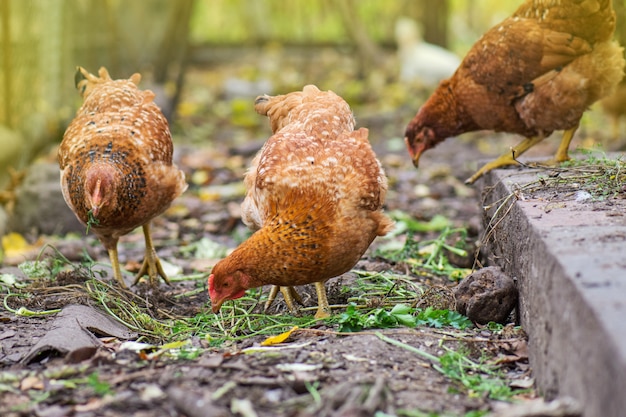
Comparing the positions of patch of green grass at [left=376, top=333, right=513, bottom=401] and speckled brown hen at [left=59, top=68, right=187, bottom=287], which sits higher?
speckled brown hen at [left=59, top=68, right=187, bottom=287]

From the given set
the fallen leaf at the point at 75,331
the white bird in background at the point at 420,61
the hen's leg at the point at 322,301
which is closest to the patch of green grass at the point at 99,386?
the fallen leaf at the point at 75,331

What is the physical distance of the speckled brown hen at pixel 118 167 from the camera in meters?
4.09

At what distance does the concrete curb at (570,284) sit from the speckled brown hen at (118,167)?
1.94 metres

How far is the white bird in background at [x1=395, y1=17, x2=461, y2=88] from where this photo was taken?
1136 centimetres

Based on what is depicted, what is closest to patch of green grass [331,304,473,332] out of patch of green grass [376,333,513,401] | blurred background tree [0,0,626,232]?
patch of green grass [376,333,513,401]

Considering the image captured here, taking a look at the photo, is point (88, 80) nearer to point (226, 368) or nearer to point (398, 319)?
point (398, 319)

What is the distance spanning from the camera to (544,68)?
490cm

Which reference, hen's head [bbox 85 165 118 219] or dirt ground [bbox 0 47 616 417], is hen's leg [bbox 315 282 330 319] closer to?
dirt ground [bbox 0 47 616 417]

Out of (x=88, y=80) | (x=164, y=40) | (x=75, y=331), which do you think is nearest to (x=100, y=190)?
(x=75, y=331)

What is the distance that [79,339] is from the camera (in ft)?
10.5

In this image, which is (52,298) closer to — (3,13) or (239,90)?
(3,13)

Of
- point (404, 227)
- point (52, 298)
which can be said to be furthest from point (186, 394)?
point (404, 227)

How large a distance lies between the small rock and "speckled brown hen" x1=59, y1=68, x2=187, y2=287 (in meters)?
1.89

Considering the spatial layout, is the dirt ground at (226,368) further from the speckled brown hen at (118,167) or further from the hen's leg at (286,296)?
the speckled brown hen at (118,167)
